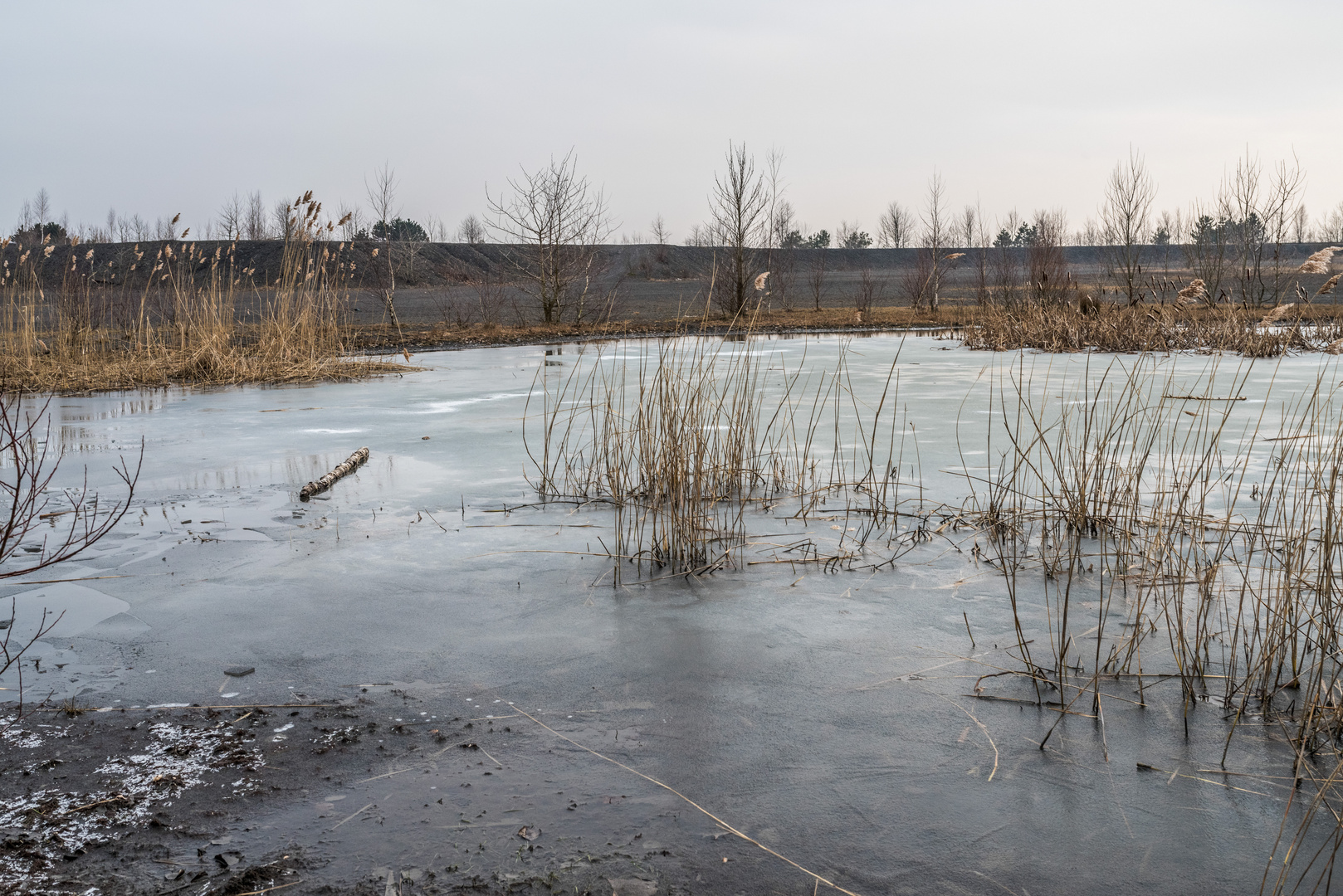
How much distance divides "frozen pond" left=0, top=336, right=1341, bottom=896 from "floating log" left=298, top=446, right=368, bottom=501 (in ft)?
0.25

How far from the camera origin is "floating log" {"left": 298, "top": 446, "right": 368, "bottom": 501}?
15.9 feet

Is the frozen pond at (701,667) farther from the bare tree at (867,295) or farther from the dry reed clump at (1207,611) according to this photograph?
the bare tree at (867,295)

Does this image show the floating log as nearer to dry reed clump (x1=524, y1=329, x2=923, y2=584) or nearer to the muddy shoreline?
dry reed clump (x1=524, y1=329, x2=923, y2=584)

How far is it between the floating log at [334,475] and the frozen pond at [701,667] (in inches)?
2.9

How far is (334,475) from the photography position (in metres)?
5.25

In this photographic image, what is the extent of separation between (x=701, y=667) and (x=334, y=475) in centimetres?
321

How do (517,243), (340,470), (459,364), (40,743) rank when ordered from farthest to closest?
(517,243) < (459,364) < (340,470) < (40,743)

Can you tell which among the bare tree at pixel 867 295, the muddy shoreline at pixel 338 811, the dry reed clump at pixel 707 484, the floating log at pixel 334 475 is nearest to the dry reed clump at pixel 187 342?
the floating log at pixel 334 475

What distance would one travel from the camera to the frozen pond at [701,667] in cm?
185

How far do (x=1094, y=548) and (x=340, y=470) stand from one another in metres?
3.89

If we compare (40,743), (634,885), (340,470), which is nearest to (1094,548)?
(634,885)

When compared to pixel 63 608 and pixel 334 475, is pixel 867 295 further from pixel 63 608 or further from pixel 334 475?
pixel 63 608

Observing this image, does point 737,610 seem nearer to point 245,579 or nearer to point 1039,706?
point 1039,706

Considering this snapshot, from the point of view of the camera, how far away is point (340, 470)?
5.36 meters
